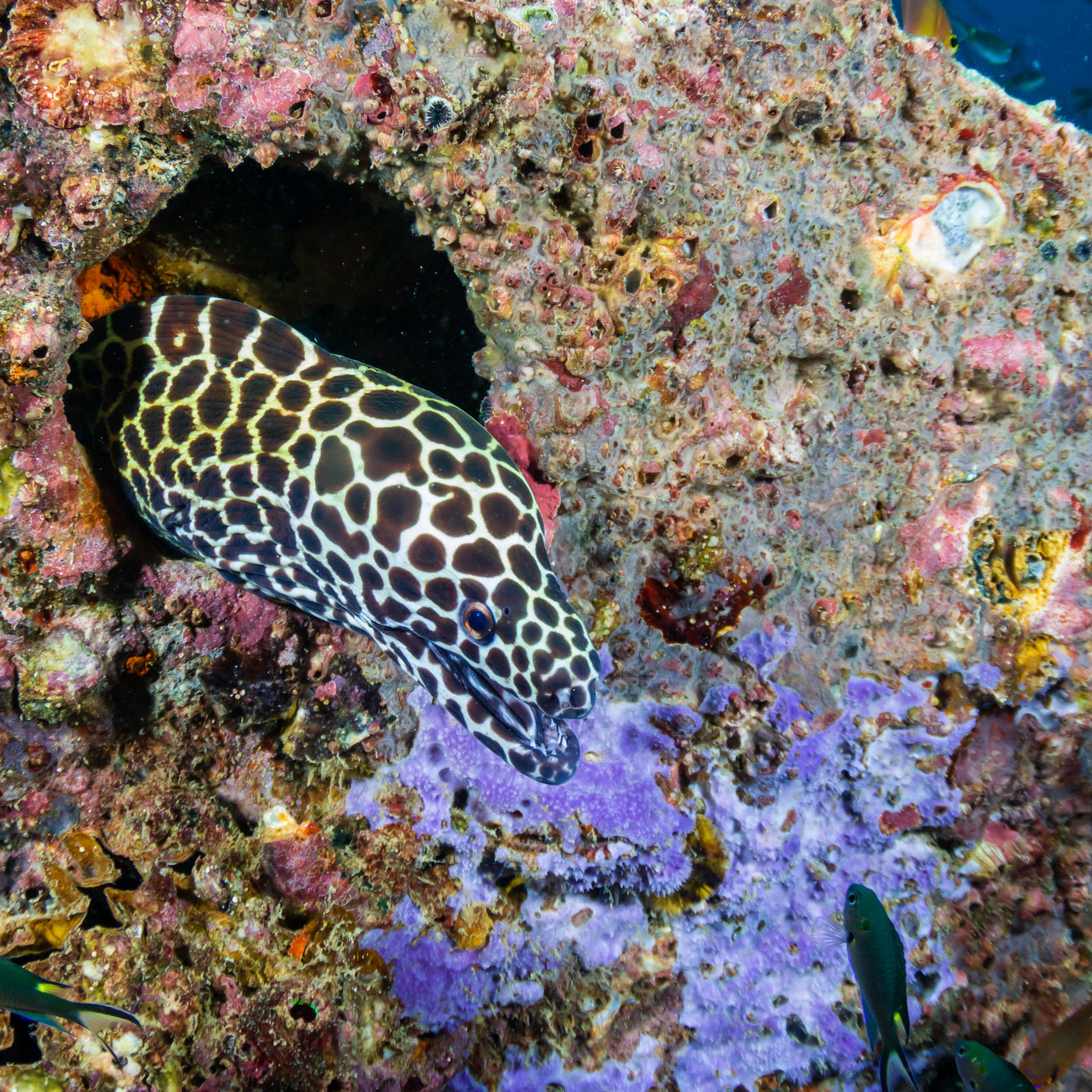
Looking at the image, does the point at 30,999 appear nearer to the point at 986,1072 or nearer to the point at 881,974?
the point at 881,974

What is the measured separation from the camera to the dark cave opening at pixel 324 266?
3383 mm

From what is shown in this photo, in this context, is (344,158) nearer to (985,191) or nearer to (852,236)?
(852,236)

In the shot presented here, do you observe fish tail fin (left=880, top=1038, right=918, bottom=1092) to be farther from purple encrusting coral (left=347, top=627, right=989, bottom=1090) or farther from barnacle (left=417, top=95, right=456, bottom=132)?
barnacle (left=417, top=95, right=456, bottom=132)

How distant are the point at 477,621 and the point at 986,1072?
2827 millimetres

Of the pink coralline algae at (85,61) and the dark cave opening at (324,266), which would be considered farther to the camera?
the dark cave opening at (324,266)

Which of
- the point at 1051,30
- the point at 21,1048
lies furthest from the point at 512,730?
the point at 1051,30

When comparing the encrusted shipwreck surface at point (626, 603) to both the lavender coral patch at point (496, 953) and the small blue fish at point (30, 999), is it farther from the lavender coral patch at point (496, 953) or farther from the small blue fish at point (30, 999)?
the small blue fish at point (30, 999)

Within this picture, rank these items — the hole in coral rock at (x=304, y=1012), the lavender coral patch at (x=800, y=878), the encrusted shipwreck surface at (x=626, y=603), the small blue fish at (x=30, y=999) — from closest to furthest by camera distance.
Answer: the small blue fish at (x=30, y=999) < the encrusted shipwreck surface at (x=626, y=603) < the hole in coral rock at (x=304, y=1012) < the lavender coral patch at (x=800, y=878)

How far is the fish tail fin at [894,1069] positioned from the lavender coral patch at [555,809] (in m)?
0.96

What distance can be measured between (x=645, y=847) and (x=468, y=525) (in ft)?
5.75

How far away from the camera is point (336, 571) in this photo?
2568mm

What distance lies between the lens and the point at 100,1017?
2248mm

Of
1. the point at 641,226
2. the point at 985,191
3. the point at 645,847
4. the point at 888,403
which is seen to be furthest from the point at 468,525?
the point at 985,191

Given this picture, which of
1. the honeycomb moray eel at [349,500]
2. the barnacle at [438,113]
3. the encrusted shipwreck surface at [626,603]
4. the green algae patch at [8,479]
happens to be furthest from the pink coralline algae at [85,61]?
the green algae patch at [8,479]
